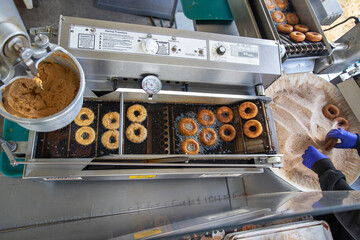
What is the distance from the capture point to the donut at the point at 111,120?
63.7 inches

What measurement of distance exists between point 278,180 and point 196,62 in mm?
1327

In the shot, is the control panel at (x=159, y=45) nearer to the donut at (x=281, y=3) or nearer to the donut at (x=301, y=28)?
the donut at (x=301, y=28)

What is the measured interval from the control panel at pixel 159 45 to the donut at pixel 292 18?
1095mm

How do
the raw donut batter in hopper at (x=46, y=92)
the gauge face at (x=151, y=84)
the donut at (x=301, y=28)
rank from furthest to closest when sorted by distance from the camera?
the donut at (x=301, y=28) → the gauge face at (x=151, y=84) → the raw donut batter in hopper at (x=46, y=92)

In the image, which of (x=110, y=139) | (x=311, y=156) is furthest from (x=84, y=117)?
(x=311, y=156)

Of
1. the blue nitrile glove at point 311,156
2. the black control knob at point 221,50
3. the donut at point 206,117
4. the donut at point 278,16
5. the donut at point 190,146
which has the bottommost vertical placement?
the blue nitrile glove at point 311,156

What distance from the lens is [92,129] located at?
1563 millimetres

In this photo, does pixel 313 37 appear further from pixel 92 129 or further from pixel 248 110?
pixel 92 129

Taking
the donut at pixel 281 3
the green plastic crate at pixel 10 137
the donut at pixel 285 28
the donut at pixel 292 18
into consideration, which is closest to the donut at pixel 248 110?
the donut at pixel 285 28

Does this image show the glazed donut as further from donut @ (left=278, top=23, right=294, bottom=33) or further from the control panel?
donut @ (left=278, top=23, right=294, bottom=33)

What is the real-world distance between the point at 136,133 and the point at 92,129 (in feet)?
1.00

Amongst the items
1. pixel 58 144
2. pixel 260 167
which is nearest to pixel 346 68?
pixel 260 167

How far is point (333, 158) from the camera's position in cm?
228

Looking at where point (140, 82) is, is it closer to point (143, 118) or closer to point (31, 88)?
point (143, 118)
